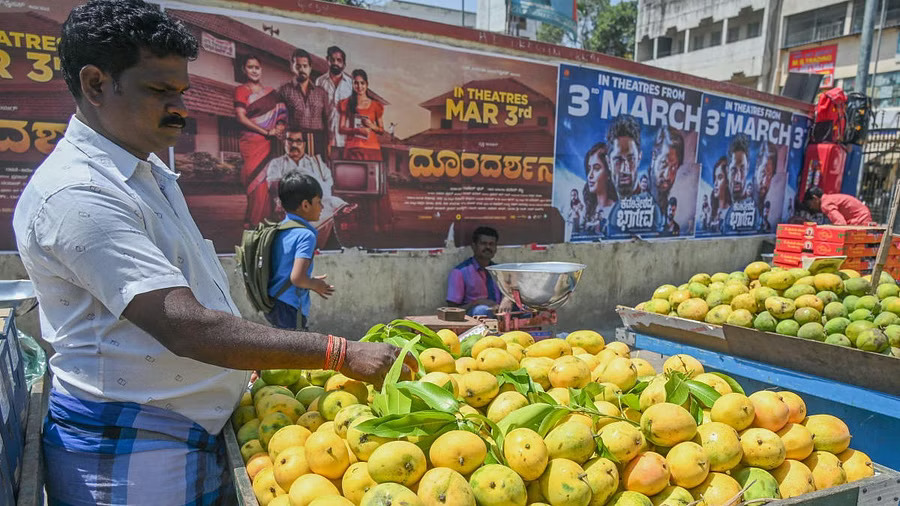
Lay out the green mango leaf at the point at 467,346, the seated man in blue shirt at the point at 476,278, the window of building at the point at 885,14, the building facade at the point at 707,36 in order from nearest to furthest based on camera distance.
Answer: the green mango leaf at the point at 467,346 → the seated man in blue shirt at the point at 476,278 → the window of building at the point at 885,14 → the building facade at the point at 707,36

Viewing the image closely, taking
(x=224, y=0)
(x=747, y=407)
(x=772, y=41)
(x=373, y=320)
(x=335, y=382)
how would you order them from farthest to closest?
(x=772, y=41)
(x=373, y=320)
(x=224, y=0)
(x=335, y=382)
(x=747, y=407)

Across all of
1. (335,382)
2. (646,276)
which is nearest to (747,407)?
(335,382)

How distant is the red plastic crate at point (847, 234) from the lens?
5652 millimetres

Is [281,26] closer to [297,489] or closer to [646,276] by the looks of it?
[297,489]

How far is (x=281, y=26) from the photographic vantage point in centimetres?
444

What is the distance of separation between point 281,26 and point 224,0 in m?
0.45

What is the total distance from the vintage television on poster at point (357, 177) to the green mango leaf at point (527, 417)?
361cm

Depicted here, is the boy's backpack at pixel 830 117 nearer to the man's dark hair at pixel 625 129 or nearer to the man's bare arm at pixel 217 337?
the man's dark hair at pixel 625 129

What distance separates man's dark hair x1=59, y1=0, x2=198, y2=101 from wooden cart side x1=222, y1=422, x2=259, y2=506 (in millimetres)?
1075

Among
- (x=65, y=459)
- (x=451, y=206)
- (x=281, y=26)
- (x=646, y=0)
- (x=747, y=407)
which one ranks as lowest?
(x=65, y=459)

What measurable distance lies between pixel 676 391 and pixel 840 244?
5101mm

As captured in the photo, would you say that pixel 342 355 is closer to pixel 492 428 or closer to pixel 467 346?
pixel 492 428

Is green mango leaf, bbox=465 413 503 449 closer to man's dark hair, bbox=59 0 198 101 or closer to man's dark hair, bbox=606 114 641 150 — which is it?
man's dark hair, bbox=59 0 198 101

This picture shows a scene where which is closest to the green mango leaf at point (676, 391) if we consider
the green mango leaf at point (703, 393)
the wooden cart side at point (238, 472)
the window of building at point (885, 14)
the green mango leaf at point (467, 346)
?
the green mango leaf at point (703, 393)
